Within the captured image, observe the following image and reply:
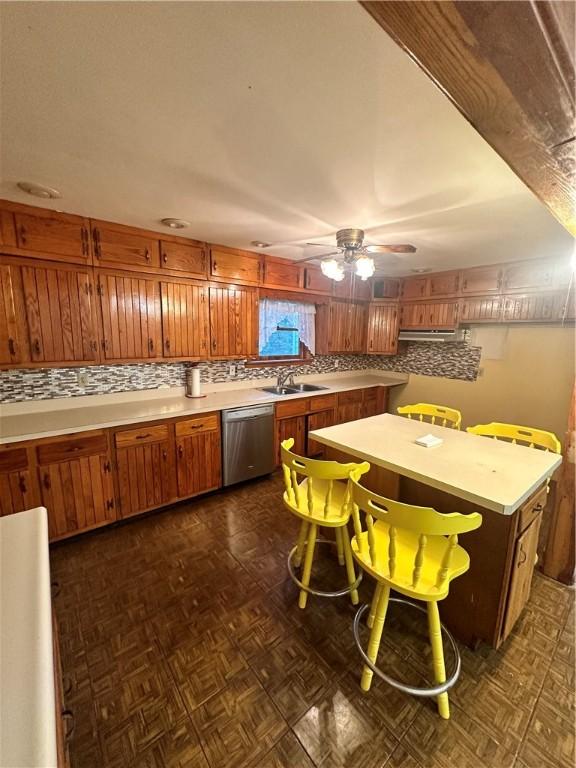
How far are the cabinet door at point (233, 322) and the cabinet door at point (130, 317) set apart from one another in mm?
528

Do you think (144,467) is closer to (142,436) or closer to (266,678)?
(142,436)

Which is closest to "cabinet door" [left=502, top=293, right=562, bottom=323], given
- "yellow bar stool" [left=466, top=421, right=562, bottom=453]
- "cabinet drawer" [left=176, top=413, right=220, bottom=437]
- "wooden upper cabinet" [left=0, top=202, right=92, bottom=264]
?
"yellow bar stool" [left=466, top=421, right=562, bottom=453]

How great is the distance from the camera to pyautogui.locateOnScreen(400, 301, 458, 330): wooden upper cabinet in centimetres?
377

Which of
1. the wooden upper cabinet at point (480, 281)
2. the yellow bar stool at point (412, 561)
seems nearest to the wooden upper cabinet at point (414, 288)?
the wooden upper cabinet at point (480, 281)

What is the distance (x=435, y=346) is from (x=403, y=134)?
11.3ft

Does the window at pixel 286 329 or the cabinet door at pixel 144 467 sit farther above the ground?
the window at pixel 286 329

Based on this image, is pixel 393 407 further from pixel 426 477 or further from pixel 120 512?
pixel 120 512

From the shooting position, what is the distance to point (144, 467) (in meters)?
2.49

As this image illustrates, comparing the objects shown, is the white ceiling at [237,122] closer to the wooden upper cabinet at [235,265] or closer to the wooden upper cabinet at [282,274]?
the wooden upper cabinet at [235,265]

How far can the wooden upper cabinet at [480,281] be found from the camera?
3350mm

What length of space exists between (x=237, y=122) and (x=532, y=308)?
337cm

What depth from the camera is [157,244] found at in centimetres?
254

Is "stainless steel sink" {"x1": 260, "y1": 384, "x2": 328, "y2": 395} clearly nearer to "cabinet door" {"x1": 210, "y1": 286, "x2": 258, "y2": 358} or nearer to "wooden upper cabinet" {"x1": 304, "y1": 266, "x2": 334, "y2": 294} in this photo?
"cabinet door" {"x1": 210, "y1": 286, "x2": 258, "y2": 358}

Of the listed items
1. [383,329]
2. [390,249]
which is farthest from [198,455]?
Result: [383,329]
